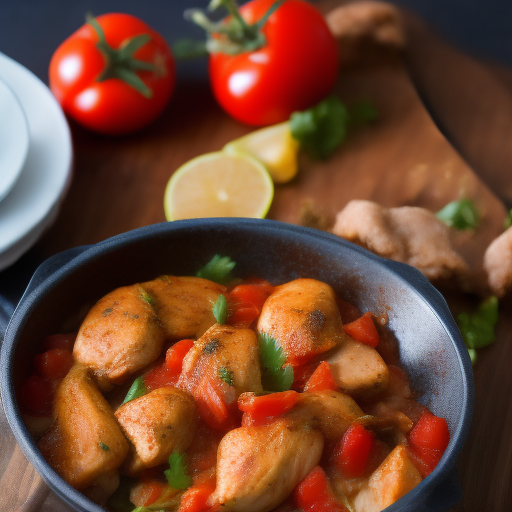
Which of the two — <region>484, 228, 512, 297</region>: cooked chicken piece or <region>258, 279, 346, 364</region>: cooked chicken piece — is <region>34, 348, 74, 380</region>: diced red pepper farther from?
<region>484, 228, 512, 297</region>: cooked chicken piece

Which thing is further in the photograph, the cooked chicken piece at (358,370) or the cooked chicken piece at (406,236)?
the cooked chicken piece at (406,236)

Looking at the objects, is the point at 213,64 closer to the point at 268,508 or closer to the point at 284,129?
the point at 284,129

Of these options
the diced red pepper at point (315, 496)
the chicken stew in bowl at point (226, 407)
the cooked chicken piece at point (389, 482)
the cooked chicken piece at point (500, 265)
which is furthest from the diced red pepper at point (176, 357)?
the cooked chicken piece at point (500, 265)

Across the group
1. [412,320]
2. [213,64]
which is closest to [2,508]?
[412,320]

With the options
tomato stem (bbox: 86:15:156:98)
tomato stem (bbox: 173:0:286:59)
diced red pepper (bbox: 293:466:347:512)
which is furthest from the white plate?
diced red pepper (bbox: 293:466:347:512)

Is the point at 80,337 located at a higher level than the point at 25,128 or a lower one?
lower

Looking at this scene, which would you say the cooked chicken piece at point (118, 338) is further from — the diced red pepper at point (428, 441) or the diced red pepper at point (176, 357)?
the diced red pepper at point (428, 441)
